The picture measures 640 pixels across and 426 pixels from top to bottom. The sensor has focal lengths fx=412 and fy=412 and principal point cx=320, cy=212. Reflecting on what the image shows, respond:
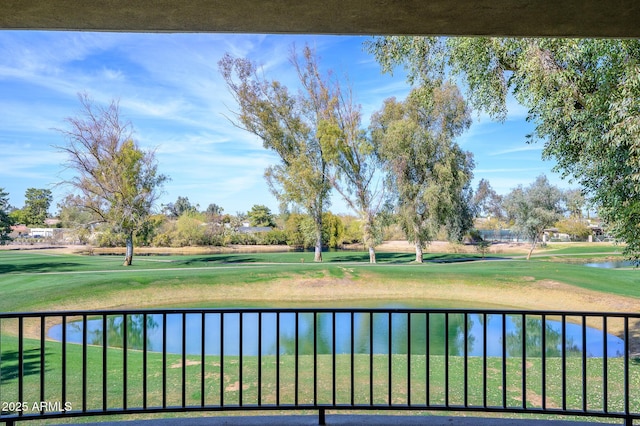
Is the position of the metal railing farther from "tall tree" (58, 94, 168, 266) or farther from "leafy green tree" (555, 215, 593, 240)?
"tall tree" (58, 94, 168, 266)

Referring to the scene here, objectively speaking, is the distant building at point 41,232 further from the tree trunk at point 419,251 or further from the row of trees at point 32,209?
the tree trunk at point 419,251

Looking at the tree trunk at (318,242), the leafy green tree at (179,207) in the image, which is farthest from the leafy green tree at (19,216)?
the tree trunk at (318,242)

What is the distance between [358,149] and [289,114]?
236 cm

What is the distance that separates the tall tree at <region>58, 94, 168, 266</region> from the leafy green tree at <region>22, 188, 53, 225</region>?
629 millimetres

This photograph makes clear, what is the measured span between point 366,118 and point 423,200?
3057 millimetres

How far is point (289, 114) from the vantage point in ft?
41.0

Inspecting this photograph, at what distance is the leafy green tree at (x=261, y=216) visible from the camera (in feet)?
39.9

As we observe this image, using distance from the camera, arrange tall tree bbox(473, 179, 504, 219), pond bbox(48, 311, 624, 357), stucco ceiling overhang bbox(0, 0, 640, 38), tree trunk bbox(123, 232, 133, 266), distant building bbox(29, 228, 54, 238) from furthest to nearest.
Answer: tree trunk bbox(123, 232, 133, 266), tall tree bbox(473, 179, 504, 219), distant building bbox(29, 228, 54, 238), pond bbox(48, 311, 624, 357), stucco ceiling overhang bbox(0, 0, 640, 38)

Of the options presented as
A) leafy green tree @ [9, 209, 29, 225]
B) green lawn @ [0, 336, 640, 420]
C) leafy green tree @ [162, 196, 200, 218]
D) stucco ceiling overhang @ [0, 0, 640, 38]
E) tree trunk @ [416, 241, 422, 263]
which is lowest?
green lawn @ [0, 336, 640, 420]

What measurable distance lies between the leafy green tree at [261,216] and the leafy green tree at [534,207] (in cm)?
665

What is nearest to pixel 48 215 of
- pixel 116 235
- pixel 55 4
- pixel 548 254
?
pixel 116 235

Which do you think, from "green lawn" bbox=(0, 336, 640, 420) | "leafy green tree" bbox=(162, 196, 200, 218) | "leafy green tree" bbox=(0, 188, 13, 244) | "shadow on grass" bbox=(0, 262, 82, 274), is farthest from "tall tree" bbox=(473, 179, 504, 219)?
"leafy green tree" bbox=(0, 188, 13, 244)

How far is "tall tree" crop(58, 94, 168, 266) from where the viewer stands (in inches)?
436

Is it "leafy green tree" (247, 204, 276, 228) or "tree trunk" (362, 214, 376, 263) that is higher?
"leafy green tree" (247, 204, 276, 228)
